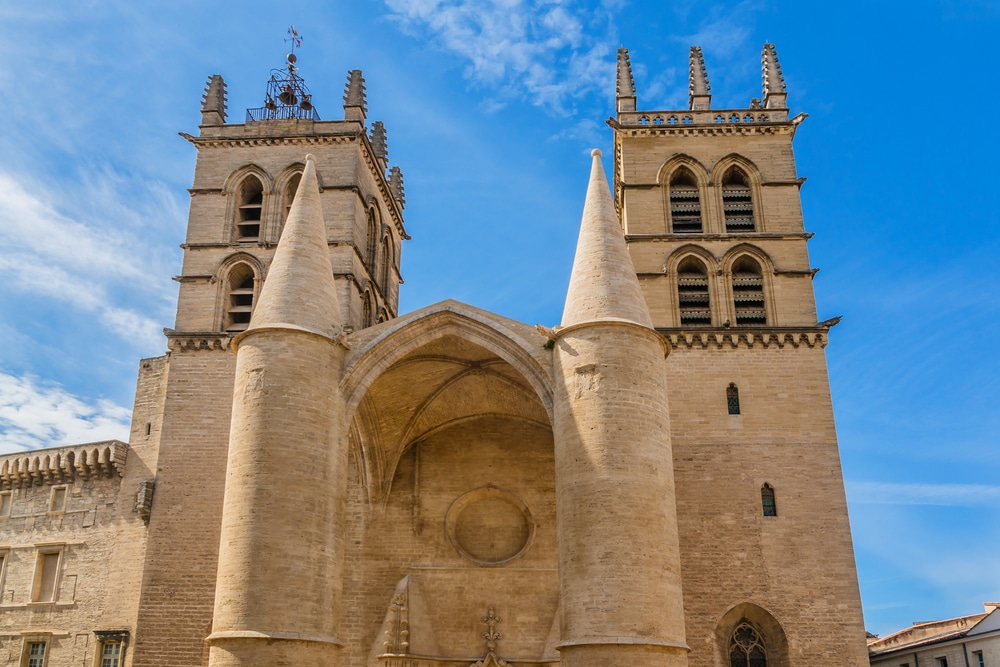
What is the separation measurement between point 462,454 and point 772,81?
935 centimetres

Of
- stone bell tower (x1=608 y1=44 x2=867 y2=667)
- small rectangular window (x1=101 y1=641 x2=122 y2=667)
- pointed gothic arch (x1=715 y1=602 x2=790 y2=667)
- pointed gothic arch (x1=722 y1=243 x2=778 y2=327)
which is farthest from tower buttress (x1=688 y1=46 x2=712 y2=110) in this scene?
small rectangular window (x1=101 y1=641 x2=122 y2=667)

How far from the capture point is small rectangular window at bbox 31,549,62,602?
61.9 feet

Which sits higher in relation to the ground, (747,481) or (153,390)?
(153,390)

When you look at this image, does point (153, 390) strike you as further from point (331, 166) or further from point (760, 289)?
point (760, 289)

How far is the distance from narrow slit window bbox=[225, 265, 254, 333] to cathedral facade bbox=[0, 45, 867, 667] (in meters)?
0.10

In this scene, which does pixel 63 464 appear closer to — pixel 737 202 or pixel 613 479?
pixel 613 479

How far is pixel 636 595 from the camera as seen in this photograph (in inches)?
496

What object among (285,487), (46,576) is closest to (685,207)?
(285,487)

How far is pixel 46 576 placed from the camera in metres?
19.2

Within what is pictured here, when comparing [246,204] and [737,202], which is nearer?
[737,202]

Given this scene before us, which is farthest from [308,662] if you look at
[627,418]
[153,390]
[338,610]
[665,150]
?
[665,150]

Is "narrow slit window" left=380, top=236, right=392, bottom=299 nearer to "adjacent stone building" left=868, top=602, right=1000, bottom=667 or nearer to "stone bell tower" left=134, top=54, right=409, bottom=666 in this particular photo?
"stone bell tower" left=134, top=54, right=409, bottom=666

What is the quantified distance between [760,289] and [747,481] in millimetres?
3615

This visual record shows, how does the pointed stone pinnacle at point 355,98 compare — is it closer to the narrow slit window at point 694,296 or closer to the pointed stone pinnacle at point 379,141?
the pointed stone pinnacle at point 379,141
